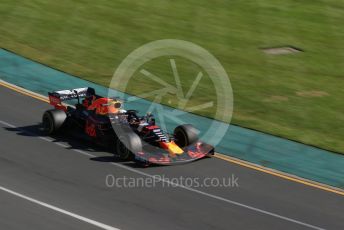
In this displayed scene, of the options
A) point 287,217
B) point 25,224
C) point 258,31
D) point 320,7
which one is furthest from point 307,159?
point 320,7

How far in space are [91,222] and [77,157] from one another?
4.01m

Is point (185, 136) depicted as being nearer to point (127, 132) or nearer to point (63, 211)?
point (127, 132)

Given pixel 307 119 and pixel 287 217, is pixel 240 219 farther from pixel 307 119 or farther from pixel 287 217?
pixel 307 119

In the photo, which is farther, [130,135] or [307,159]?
[307,159]

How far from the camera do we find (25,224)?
49.0ft

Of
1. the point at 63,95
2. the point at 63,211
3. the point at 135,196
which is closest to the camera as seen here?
the point at 63,211

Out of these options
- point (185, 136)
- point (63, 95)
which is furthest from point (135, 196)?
point (63, 95)

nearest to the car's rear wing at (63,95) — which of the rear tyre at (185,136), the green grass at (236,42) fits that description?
the rear tyre at (185,136)

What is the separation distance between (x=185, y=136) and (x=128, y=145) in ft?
6.10

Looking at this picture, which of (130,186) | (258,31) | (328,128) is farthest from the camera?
(258,31)

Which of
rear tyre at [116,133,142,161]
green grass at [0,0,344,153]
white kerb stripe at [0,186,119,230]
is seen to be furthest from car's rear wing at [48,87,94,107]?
white kerb stripe at [0,186,119,230]

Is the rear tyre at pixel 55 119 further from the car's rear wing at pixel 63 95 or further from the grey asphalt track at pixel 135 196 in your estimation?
the car's rear wing at pixel 63 95

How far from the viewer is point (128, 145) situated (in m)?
18.2

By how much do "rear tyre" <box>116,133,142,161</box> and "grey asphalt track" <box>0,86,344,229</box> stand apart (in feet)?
0.98
